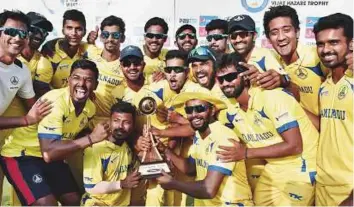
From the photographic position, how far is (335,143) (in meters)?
3.79

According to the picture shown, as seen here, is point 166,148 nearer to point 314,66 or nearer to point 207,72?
point 207,72

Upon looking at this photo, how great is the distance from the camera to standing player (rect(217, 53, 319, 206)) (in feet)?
13.0

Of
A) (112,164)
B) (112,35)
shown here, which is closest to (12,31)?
(112,35)

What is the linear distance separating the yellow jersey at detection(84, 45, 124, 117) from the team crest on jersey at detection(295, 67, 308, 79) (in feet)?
6.88

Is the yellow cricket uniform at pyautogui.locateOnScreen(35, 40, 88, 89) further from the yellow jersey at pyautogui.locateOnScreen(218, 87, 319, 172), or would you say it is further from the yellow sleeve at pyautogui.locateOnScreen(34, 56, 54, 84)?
the yellow jersey at pyautogui.locateOnScreen(218, 87, 319, 172)

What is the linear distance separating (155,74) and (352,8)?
450cm

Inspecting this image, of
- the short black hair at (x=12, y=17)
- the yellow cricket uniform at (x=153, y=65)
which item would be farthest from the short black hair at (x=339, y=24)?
the short black hair at (x=12, y=17)

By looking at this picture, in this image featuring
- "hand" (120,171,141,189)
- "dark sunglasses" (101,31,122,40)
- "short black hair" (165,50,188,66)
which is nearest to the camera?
"hand" (120,171,141,189)

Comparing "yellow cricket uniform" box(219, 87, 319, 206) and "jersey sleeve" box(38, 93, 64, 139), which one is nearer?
"yellow cricket uniform" box(219, 87, 319, 206)

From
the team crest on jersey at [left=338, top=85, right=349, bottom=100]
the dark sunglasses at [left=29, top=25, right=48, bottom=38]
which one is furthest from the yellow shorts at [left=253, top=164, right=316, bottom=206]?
the dark sunglasses at [left=29, top=25, right=48, bottom=38]

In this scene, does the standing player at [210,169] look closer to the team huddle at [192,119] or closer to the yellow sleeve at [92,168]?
the team huddle at [192,119]

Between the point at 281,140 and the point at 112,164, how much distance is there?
1.76m

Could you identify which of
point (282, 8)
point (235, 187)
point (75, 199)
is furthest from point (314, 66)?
point (75, 199)

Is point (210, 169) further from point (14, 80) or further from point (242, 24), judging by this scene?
point (14, 80)
